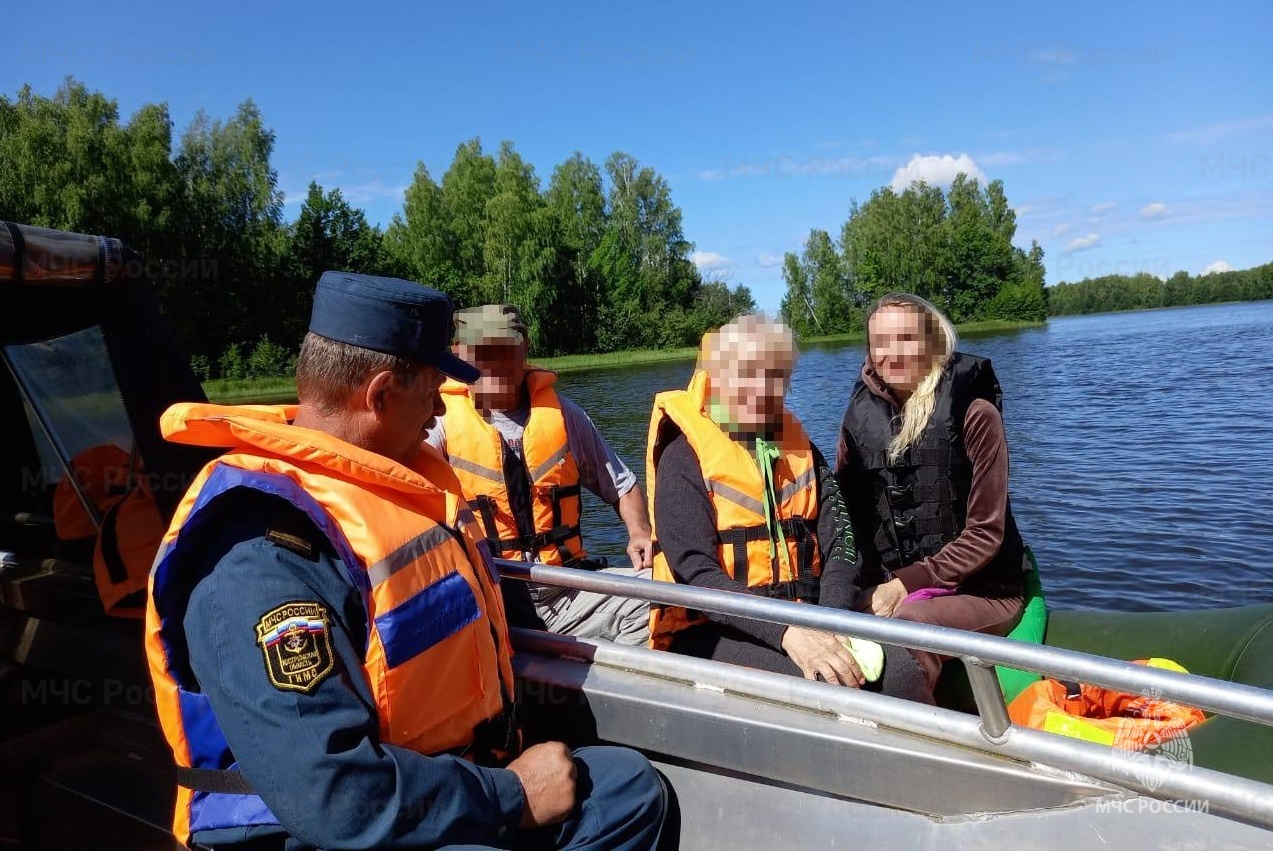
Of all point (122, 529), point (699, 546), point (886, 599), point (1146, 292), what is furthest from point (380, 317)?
point (1146, 292)

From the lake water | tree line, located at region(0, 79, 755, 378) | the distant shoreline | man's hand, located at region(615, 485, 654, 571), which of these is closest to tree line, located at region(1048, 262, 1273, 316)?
the distant shoreline

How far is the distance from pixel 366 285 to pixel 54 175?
108ft

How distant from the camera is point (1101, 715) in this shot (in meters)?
2.36

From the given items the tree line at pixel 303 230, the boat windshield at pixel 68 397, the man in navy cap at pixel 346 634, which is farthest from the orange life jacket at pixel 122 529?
the tree line at pixel 303 230

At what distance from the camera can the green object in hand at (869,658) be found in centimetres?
229

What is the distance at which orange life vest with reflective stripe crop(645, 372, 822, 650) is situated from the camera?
8.48 ft

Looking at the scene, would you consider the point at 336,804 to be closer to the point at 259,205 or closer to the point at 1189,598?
the point at 1189,598

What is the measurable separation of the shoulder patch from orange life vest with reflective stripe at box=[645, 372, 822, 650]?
1320 mm

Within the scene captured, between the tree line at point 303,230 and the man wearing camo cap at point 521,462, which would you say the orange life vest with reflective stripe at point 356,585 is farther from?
the tree line at point 303,230

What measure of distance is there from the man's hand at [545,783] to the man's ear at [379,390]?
2.53ft

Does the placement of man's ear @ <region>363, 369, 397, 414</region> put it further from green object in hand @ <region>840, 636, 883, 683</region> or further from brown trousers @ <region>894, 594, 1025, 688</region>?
brown trousers @ <region>894, 594, 1025, 688</region>

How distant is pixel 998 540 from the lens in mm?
2986

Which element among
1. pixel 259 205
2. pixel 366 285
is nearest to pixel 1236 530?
pixel 366 285

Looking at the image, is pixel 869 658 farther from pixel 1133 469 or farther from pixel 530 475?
pixel 1133 469
